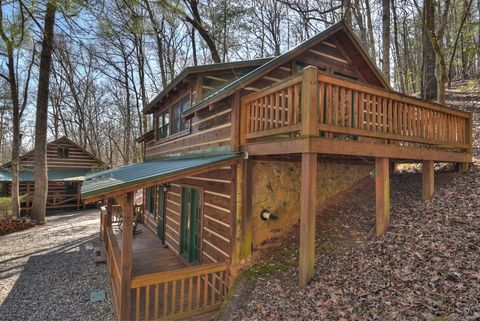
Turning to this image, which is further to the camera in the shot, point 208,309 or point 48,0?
point 48,0

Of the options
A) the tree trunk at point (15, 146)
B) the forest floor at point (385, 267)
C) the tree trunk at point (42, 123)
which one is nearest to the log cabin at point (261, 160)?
the forest floor at point (385, 267)

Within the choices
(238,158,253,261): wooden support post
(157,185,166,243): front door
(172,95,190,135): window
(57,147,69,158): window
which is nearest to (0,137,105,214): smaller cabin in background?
(57,147,69,158): window

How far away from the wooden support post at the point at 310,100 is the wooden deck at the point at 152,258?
574 centimetres

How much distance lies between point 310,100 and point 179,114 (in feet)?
21.5

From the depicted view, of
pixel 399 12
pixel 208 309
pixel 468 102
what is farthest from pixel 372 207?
pixel 399 12

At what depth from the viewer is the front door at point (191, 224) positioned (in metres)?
7.52

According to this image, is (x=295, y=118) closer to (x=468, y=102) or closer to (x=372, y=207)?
(x=372, y=207)

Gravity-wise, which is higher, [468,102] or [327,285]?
[468,102]

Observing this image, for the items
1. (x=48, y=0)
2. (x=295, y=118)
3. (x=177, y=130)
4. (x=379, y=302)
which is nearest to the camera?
(x=379, y=302)

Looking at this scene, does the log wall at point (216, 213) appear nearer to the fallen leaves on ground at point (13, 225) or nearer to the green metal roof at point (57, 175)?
the fallen leaves on ground at point (13, 225)

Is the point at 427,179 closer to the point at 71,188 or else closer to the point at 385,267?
the point at 385,267

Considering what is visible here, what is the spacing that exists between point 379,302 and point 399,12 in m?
23.2

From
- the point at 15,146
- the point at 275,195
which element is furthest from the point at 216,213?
the point at 15,146

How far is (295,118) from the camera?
171 inches
